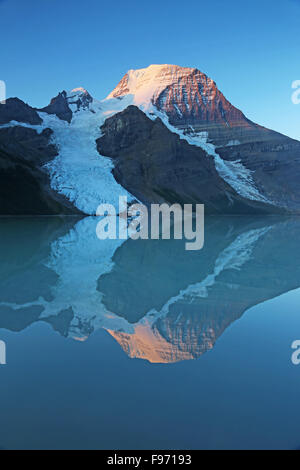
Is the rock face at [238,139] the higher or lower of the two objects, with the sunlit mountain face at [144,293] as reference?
higher

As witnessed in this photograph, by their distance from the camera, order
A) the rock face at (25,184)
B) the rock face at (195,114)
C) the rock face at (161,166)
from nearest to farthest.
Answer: the rock face at (25,184) < the rock face at (161,166) < the rock face at (195,114)

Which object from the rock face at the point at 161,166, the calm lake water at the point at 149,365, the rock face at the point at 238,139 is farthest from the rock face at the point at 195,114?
the calm lake water at the point at 149,365

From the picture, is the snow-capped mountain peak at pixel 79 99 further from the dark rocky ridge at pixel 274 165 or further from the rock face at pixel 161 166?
the dark rocky ridge at pixel 274 165

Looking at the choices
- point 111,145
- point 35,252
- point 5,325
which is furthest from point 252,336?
point 111,145

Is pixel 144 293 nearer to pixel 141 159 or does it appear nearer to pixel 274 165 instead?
pixel 141 159

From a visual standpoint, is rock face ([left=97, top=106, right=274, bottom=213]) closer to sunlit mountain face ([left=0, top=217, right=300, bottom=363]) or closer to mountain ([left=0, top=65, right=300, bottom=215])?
mountain ([left=0, top=65, right=300, bottom=215])
